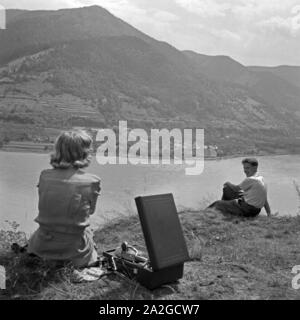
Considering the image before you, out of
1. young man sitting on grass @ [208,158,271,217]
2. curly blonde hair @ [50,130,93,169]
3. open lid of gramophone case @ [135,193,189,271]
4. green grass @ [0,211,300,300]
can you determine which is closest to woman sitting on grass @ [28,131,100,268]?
curly blonde hair @ [50,130,93,169]

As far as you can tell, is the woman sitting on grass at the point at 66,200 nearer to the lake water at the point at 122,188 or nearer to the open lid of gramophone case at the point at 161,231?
the open lid of gramophone case at the point at 161,231

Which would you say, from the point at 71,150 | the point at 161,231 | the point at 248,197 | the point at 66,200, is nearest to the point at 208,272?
the point at 161,231

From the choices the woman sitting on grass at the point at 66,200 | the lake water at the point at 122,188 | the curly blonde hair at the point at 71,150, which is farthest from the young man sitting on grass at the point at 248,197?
the curly blonde hair at the point at 71,150

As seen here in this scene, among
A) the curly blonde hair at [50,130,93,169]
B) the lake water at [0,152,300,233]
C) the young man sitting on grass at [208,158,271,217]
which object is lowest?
the lake water at [0,152,300,233]

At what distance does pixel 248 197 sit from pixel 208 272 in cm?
213

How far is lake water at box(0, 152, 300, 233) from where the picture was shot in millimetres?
10586

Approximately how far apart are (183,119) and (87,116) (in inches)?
812

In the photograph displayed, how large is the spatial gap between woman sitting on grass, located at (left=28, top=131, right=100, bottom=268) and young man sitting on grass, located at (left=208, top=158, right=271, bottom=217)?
258 centimetres

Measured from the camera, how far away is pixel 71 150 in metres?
2.68

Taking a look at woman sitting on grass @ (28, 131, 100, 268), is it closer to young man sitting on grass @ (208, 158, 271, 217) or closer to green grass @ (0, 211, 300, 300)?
green grass @ (0, 211, 300, 300)

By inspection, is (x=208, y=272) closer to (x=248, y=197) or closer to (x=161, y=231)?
(x=161, y=231)

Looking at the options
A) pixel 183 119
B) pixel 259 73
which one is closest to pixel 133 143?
pixel 183 119

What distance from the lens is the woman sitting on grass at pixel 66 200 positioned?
105 inches
